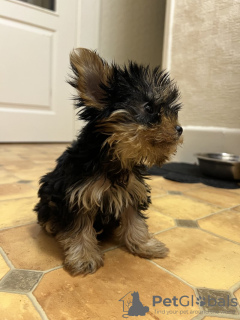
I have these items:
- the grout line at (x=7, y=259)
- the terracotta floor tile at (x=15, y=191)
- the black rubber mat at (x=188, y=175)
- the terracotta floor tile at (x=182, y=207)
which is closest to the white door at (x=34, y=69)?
the terracotta floor tile at (x=15, y=191)

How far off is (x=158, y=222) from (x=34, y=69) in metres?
4.14

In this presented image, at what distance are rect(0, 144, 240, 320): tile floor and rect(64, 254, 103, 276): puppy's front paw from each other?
0.09 ft

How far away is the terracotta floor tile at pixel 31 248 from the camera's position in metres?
1.30

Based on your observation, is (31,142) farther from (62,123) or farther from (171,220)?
(171,220)

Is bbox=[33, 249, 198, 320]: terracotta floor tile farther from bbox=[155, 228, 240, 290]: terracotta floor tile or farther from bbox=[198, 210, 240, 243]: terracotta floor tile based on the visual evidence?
bbox=[198, 210, 240, 243]: terracotta floor tile

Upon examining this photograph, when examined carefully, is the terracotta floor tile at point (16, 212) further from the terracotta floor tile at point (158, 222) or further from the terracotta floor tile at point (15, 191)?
the terracotta floor tile at point (158, 222)

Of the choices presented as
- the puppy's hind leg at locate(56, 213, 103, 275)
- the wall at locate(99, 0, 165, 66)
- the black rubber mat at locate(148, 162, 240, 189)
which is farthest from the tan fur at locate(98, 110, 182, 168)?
the wall at locate(99, 0, 165, 66)

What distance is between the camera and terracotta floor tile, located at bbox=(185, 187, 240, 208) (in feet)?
7.82

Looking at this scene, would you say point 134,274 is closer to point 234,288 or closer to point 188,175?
point 234,288

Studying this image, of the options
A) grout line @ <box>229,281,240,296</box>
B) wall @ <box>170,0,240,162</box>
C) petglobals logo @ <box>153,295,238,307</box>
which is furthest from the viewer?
wall @ <box>170,0,240,162</box>

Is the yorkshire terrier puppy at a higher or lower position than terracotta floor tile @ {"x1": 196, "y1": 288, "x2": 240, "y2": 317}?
higher

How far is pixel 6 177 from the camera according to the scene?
290 centimetres

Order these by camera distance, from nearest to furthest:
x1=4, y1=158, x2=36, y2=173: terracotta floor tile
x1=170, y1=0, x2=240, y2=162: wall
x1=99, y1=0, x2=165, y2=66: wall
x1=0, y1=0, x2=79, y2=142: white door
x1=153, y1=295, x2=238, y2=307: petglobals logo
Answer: x1=153, y1=295, x2=238, y2=307: petglobals logo
x1=4, y1=158, x2=36, y2=173: terracotta floor tile
x1=170, y1=0, x2=240, y2=162: wall
x1=0, y1=0, x2=79, y2=142: white door
x1=99, y1=0, x2=165, y2=66: wall

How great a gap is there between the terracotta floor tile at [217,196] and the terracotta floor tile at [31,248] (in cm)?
150
